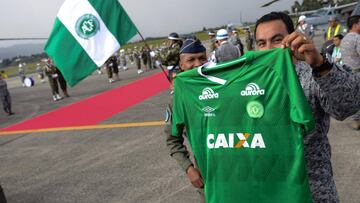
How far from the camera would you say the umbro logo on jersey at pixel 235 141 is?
6.10ft

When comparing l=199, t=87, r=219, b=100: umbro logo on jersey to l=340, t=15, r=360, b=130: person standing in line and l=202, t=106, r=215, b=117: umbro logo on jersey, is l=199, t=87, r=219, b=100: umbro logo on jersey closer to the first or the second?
l=202, t=106, r=215, b=117: umbro logo on jersey

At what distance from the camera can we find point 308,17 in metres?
28.5

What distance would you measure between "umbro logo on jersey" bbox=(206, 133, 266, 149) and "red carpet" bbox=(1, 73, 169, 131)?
7.90m

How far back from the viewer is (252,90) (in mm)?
1853

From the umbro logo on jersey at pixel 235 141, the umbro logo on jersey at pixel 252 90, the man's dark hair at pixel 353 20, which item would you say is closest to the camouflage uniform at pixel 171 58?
the umbro logo on jersey at pixel 235 141

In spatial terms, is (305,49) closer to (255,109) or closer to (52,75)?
(255,109)

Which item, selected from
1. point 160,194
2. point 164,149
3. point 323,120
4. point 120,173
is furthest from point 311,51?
point 164,149

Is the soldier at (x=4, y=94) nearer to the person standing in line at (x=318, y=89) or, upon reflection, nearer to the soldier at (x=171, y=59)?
the soldier at (x=171, y=59)

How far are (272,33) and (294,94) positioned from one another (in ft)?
1.26

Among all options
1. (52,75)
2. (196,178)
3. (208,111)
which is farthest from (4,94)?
(208,111)

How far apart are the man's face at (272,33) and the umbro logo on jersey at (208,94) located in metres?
0.37

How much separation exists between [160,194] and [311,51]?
3.54 m

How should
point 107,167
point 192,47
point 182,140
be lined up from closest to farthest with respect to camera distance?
point 182,140, point 192,47, point 107,167

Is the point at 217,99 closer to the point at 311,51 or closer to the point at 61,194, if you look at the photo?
the point at 311,51
